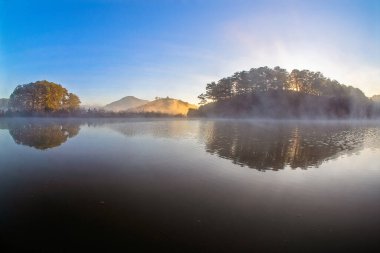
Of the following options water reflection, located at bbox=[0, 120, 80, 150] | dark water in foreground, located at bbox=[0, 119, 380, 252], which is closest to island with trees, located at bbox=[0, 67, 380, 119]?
water reflection, located at bbox=[0, 120, 80, 150]

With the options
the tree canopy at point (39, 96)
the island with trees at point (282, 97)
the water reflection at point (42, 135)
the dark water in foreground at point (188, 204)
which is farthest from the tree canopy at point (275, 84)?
the dark water in foreground at point (188, 204)

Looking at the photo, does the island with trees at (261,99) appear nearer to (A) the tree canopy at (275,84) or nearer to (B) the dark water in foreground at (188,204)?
(A) the tree canopy at (275,84)

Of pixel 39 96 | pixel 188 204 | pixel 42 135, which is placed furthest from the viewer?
pixel 39 96

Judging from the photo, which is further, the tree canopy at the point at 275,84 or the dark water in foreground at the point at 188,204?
the tree canopy at the point at 275,84

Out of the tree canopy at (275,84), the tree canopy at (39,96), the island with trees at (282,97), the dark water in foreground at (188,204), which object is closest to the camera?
the dark water in foreground at (188,204)

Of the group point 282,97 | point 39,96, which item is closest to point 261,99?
point 282,97

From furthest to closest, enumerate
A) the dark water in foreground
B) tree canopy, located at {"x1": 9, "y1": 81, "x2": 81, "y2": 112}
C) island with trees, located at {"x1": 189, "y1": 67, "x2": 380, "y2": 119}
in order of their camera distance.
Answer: island with trees, located at {"x1": 189, "y1": 67, "x2": 380, "y2": 119}, tree canopy, located at {"x1": 9, "y1": 81, "x2": 81, "y2": 112}, the dark water in foreground

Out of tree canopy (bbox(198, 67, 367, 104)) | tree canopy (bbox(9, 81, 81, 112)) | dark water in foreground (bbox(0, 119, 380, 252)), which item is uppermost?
tree canopy (bbox(198, 67, 367, 104))

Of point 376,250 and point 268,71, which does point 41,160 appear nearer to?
point 376,250

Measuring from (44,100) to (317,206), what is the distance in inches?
4063

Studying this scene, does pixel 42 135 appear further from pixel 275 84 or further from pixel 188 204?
pixel 275 84

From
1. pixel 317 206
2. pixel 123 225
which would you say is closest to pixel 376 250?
pixel 317 206

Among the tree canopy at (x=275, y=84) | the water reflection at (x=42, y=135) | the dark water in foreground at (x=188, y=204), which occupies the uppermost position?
the tree canopy at (x=275, y=84)

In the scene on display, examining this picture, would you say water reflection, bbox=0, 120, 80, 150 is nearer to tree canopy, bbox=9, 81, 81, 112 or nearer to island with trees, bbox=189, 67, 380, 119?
tree canopy, bbox=9, 81, 81, 112
